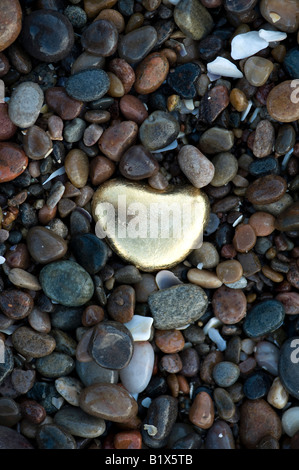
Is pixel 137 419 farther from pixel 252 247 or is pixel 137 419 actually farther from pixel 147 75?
pixel 147 75

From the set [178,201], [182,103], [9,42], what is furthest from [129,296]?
[9,42]

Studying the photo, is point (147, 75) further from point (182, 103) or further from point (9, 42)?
point (9, 42)

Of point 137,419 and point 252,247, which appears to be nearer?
point 137,419

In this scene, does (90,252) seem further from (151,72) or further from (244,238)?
(151,72)

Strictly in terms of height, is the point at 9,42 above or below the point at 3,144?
above

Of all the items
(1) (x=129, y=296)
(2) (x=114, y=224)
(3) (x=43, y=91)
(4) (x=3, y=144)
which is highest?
(3) (x=43, y=91)

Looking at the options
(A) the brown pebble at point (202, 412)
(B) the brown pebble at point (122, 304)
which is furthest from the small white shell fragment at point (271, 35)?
(A) the brown pebble at point (202, 412)

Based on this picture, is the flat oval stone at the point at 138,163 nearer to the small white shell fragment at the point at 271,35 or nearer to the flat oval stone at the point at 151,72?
the flat oval stone at the point at 151,72
